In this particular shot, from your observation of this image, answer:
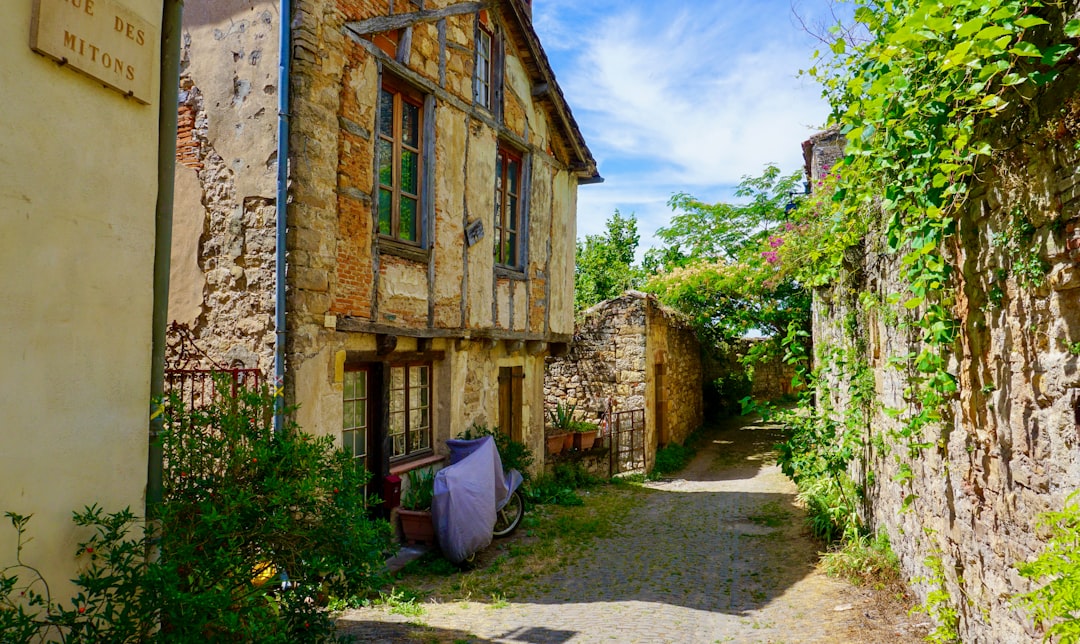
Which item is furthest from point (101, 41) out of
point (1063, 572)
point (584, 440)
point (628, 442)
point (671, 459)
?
point (671, 459)

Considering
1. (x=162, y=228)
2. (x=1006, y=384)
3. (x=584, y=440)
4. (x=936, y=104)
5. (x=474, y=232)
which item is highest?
(x=474, y=232)

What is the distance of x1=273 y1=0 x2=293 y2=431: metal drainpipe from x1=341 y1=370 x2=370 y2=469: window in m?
1.05

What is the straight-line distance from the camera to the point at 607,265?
23.4m

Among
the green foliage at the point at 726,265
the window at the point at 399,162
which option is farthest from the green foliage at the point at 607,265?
the window at the point at 399,162

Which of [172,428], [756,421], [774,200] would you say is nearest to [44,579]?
[172,428]

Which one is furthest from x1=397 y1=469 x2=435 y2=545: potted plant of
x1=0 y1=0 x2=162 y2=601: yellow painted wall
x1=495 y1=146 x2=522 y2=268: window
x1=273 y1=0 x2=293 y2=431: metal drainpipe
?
x1=0 y1=0 x2=162 y2=601: yellow painted wall

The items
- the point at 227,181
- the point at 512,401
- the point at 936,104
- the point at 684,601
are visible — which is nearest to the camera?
the point at 936,104

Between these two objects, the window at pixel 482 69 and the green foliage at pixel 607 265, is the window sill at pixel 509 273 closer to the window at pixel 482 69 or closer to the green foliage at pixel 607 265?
the window at pixel 482 69

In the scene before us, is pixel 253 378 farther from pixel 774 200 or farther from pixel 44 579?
pixel 774 200

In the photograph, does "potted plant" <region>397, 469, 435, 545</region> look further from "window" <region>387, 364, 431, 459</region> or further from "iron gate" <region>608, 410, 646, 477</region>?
"iron gate" <region>608, 410, 646, 477</region>

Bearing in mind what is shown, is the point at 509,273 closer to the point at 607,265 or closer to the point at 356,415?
the point at 356,415

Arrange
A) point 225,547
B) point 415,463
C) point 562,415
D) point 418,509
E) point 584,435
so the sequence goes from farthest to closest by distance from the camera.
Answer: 1. point 562,415
2. point 584,435
3. point 415,463
4. point 418,509
5. point 225,547

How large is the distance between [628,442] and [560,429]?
1.55m

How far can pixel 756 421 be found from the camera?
62.3 feet
